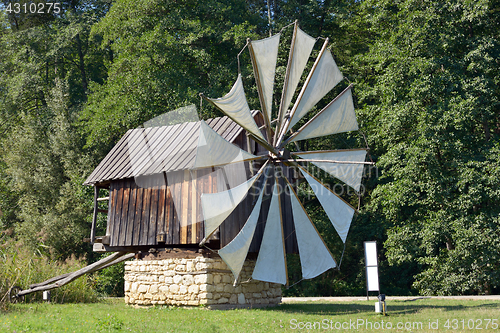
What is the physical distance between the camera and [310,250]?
41.9 ft

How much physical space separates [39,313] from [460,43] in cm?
1934

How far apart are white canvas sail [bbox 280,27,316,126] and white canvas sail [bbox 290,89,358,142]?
0.81 metres

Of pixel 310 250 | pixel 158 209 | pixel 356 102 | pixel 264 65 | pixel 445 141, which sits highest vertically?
pixel 356 102

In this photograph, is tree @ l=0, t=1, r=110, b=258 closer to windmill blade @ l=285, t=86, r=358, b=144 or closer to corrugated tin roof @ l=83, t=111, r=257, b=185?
corrugated tin roof @ l=83, t=111, r=257, b=185

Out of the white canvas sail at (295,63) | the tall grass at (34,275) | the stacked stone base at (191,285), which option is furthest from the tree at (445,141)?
the tall grass at (34,275)

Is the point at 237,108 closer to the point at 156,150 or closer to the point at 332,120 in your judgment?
the point at 332,120

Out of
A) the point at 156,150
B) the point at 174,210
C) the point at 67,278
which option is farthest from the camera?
the point at 156,150

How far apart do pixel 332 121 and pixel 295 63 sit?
1984 millimetres

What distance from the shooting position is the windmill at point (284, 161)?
12.0 meters

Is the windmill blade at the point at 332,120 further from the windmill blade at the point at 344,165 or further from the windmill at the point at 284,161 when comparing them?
the windmill blade at the point at 344,165

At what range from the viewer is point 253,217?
40.1 ft

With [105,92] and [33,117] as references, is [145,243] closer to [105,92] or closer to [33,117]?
[105,92]

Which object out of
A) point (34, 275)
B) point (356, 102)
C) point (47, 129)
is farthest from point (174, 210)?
point (47, 129)

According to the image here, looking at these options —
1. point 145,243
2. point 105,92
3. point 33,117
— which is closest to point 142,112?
point 105,92
